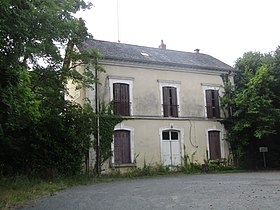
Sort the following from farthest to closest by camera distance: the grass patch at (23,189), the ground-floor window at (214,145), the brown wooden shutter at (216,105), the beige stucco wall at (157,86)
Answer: the brown wooden shutter at (216,105), the ground-floor window at (214,145), the beige stucco wall at (157,86), the grass patch at (23,189)

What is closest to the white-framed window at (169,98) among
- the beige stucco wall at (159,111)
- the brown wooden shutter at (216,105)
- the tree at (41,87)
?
the beige stucco wall at (159,111)

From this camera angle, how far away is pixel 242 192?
919cm

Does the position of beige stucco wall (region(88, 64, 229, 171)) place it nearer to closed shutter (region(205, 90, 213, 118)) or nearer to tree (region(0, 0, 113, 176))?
closed shutter (region(205, 90, 213, 118))

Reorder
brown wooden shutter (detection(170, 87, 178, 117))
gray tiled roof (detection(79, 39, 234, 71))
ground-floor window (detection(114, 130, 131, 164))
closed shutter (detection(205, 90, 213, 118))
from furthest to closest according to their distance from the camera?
1. closed shutter (detection(205, 90, 213, 118))
2. brown wooden shutter (detection(170, 87, 178, 117))
3. gray tiled roof (detection(79, 39, 234, 71))
4. ground-floor window (detection(114, 130, 131, 164))

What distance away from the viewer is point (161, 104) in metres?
19.3

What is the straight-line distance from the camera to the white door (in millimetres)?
19031

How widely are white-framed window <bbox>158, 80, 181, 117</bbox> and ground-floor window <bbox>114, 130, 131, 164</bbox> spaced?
268 centimetres

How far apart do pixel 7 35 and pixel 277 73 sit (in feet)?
57.2

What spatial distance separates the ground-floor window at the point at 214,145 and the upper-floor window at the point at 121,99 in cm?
562

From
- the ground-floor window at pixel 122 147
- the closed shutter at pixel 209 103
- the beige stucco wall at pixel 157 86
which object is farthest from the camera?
the closed shutter at pixel 209 103

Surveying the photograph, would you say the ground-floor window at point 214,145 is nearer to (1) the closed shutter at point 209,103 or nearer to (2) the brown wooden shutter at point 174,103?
(1) the closed shutter at point 209,103

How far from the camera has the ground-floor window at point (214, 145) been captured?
66.5ft

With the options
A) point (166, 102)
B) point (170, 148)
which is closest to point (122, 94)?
point (166, 102)

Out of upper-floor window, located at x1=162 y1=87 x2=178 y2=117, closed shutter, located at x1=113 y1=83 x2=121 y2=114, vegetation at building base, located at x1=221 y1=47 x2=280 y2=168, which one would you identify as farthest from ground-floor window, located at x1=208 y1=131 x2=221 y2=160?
closed shutter, located at x1=113 y1=83 x2=121 y2=114
